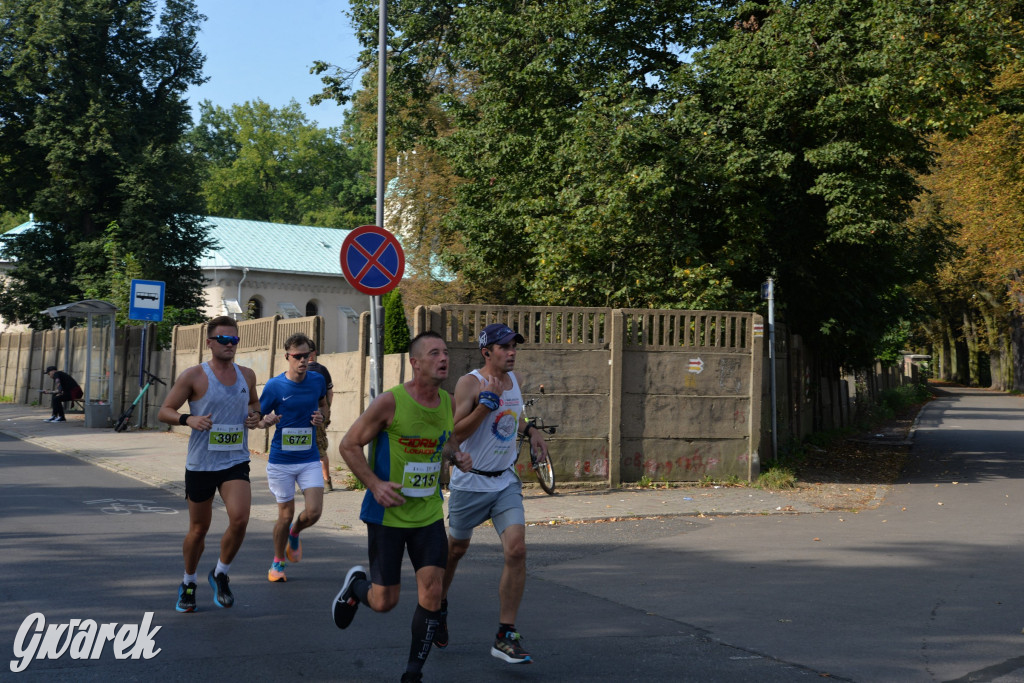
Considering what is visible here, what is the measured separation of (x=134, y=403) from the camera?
23344 mm

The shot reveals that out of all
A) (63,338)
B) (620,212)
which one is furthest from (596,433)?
(63,338)

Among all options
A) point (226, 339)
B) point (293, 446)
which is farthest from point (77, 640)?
point (293, 446)

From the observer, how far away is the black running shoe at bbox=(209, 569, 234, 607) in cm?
693

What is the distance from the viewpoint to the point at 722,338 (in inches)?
569

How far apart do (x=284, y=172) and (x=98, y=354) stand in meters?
50.5

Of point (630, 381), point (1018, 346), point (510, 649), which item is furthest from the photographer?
point (1018, 346)

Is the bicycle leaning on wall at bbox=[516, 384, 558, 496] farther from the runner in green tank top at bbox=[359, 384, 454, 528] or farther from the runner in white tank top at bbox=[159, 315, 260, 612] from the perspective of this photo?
the runner in green tank top at bbox=[359, 384, 454, 528]

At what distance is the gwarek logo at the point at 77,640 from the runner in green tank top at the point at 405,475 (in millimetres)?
1497

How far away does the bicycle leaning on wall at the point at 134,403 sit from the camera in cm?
2367

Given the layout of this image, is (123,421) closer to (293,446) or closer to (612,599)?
(293,446)

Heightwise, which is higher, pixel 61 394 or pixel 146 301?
pixel 146 301

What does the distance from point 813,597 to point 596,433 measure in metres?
6.35

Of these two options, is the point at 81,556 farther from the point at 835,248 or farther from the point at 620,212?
the point at 835,248

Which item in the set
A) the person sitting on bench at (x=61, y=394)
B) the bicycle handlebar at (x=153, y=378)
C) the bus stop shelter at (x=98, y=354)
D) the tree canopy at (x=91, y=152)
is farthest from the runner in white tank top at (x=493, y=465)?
the tree canopy at (x=91, y=152)
